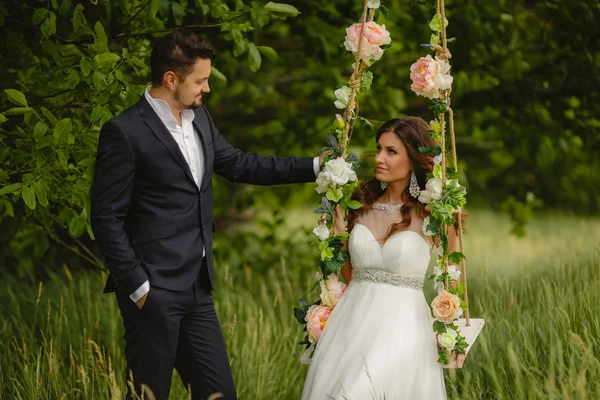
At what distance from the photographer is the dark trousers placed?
3494 mm

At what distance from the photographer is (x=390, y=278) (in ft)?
11.9

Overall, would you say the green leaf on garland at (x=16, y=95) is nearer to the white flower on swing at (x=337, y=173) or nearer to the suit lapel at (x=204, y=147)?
the suit lapel at (x=204, y=147)

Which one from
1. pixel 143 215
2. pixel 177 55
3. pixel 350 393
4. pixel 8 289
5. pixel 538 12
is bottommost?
pixel 8 289

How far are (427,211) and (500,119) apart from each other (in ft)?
10.8

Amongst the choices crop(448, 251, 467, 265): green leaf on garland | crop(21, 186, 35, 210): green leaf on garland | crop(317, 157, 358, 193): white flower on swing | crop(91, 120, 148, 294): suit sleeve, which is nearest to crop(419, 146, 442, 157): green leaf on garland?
crop(317, 157, 358, 193): white flower on swing

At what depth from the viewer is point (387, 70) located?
685 cm

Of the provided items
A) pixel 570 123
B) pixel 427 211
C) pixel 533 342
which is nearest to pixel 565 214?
pixel 570 123

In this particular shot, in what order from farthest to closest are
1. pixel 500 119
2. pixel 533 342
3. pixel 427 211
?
1. pixel 500 119
2. pixel 533 342
3. pixel 427 211

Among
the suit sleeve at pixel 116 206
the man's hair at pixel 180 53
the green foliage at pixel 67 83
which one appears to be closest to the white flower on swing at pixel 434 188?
the man's hair at pixel 180 53

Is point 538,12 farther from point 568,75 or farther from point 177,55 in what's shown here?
point 177,55

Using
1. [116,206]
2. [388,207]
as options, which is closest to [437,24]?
[388,207]

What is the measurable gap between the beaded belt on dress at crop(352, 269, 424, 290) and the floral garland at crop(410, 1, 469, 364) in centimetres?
12

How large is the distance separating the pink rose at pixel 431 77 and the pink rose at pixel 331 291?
93 cm

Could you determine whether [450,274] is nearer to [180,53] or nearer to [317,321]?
Result: [317,321]
